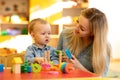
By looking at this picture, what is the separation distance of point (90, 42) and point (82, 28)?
17cm

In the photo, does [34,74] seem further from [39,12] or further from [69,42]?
[39,12]

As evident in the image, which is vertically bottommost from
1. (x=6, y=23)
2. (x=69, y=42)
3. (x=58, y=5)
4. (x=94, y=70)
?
(x=94, y=70)

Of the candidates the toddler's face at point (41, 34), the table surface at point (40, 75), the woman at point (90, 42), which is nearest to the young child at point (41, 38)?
the toddler's face at point (41, 34)

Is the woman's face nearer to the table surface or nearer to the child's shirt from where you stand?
the child's shirt

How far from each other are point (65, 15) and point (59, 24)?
34cm

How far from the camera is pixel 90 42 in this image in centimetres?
187

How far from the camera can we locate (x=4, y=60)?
6.43 ft

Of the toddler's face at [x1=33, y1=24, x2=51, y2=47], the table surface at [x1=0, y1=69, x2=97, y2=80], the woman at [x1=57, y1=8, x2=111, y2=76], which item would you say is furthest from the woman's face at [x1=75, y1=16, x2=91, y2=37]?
the table surface at [x1=0, y1=69, x2=97, y2=80]

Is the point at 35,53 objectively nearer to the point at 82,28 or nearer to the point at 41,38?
the point at 41,38

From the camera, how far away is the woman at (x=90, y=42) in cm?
164

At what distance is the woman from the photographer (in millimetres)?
1638

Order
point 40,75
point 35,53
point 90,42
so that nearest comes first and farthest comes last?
point 40,75 < point 35,53 < point 90,42

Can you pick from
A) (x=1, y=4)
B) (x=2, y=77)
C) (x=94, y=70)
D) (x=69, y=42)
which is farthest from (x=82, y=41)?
(x=1, y=4)

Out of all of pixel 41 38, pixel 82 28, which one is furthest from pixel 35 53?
pixel 82 28
